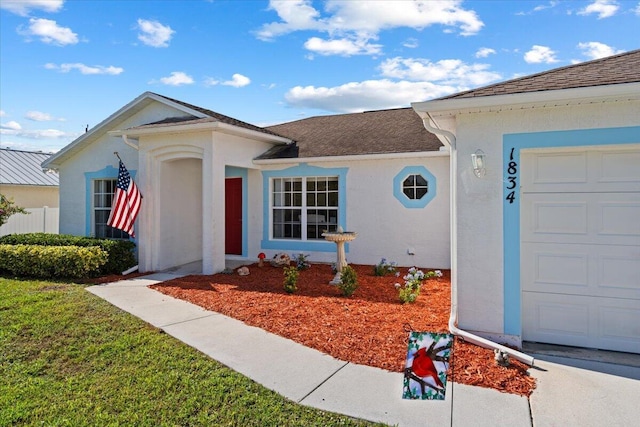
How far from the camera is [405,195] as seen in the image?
35.1 ft

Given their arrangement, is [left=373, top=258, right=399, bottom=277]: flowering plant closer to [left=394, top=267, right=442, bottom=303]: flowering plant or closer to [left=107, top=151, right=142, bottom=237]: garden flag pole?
[left=394, top=267, right=442, bottom=303]: flowering plant

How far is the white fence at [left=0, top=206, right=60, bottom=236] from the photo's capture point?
16.9 meters

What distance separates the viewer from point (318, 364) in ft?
15.2

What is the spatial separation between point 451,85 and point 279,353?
10929 mm

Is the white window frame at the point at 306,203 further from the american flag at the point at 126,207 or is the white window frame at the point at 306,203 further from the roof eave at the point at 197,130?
the american flag at the point at 126,207

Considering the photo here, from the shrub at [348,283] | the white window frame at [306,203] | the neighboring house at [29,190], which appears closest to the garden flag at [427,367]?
the shrub at [348,283]

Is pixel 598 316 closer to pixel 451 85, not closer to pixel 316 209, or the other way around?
pixel 316 209

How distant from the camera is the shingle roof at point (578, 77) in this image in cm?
479

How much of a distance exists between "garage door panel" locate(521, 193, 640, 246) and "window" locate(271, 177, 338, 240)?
657 centimetres

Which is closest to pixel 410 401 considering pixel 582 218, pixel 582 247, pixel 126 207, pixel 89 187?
pixel 582 247

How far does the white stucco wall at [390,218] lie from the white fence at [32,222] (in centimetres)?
1384

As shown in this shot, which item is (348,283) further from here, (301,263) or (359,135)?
(359,135)

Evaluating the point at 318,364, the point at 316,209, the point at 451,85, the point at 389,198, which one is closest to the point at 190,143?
the point at 316,209

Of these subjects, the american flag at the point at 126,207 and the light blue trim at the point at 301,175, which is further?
the light blue trim at the point at 301,175
